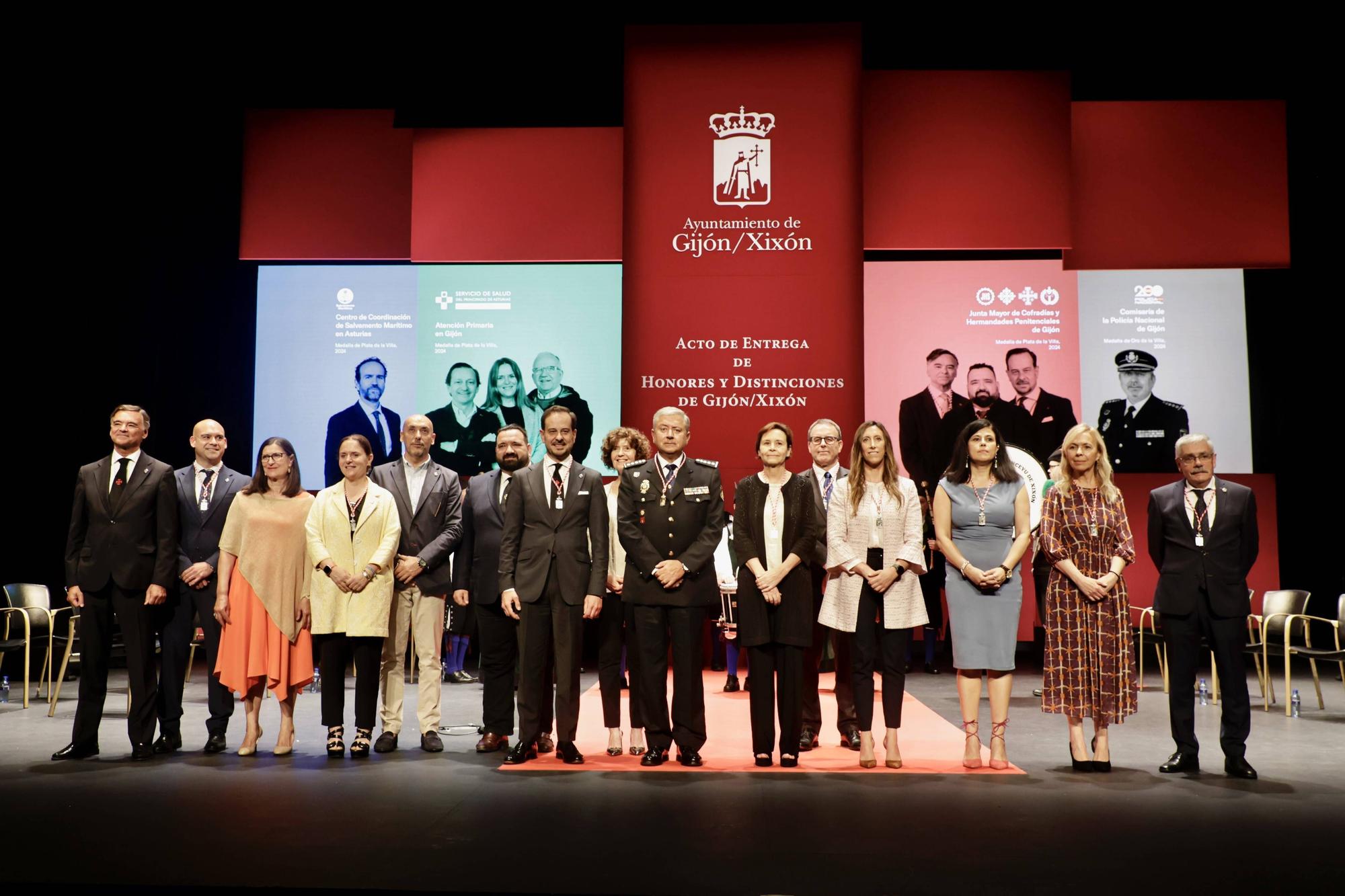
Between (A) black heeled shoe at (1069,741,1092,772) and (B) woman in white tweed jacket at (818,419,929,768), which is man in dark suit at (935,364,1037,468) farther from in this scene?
(A) black heeled shoe at (1069,741,1092,772)

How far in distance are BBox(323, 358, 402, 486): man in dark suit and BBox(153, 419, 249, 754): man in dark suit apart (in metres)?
3.52

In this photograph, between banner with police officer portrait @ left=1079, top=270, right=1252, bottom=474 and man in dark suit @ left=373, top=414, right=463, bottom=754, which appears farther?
banner with police officer portrait @ left=1079, top=270, right=1252, bottom=474

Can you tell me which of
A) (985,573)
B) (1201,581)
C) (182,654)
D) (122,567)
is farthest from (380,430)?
(1201,581)

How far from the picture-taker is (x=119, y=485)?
4.97 m

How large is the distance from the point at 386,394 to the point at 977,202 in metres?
5.09

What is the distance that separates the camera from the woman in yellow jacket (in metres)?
4.81

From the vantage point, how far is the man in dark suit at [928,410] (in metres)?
8.55

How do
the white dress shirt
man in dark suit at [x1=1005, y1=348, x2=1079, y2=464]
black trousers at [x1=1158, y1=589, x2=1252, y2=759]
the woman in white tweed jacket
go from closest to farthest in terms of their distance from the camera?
black trousers at [x1=1158, y1=589, x2=1252, y2=759], the woman in white tweed jacket, the white dress shirt, man in dark suit at [x1=1005, y1=348, x2=1079, y2=464]

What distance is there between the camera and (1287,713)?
245 inches

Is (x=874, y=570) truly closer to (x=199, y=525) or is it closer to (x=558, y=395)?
(x=199, y=525)

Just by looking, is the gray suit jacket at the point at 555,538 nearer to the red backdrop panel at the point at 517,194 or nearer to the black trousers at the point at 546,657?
the black trousers at the point at 546,657

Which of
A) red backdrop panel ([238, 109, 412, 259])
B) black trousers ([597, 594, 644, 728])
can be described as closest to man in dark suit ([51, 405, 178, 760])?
black trousers ([597, 594, 644, 728])

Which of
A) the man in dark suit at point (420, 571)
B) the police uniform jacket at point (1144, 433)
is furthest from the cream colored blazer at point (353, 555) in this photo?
the police uniform jacket at point (1144, 433)

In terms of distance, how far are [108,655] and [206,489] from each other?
0.87 metres
